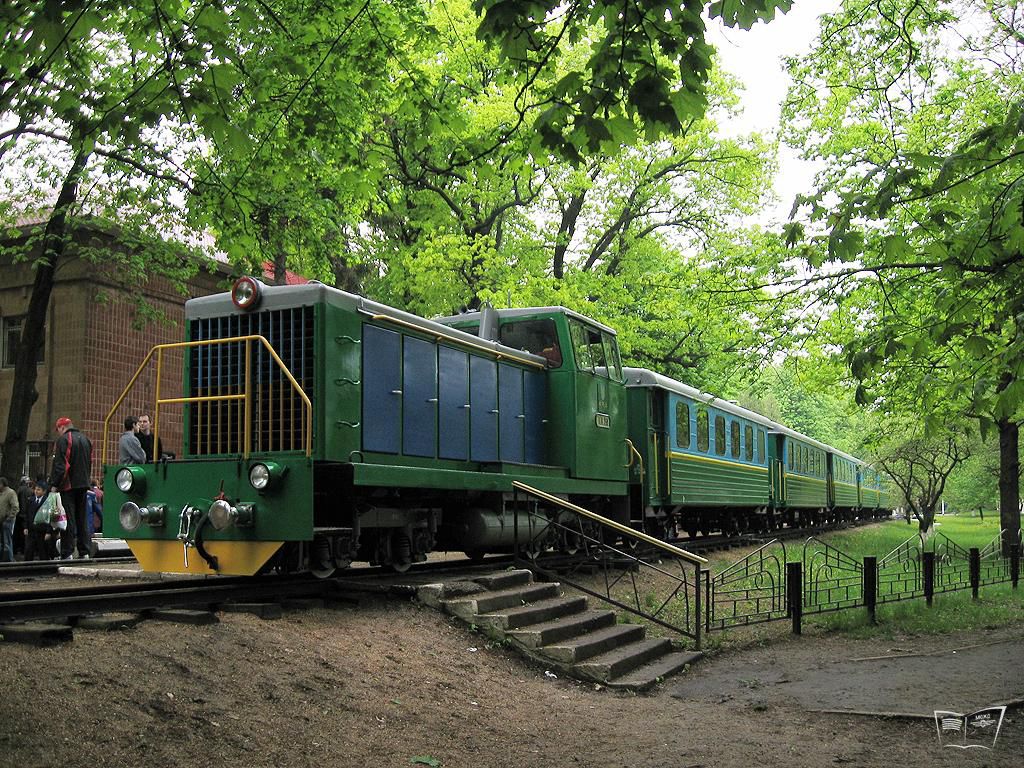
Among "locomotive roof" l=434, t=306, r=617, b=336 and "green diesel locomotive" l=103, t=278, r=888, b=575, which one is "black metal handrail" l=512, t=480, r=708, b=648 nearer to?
"green diesel locomotive" l=103, t=278, r=888, b=575

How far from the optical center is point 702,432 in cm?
2041

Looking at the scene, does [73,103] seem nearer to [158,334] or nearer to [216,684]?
[216,684]

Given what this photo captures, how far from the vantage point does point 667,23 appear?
5.20m

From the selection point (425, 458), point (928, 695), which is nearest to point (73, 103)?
point (425, 458)

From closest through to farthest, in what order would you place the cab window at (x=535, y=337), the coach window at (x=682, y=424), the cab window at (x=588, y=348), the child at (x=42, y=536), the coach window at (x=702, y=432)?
1. the cab window at (x=535, y=337)
2. the cab window at (x=588, y=348)
3. the child at (x=42, y=536)
4. the coach window at (x=682, y=424)
5. the coach window at (x=702, y=432)

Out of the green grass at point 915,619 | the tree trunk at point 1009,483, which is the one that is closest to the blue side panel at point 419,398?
the green grass at point 915,619

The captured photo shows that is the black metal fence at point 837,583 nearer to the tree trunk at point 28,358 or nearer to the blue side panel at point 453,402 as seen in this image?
the blue side panel at point 453,402

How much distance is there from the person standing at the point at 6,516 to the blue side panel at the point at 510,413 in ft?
25.4

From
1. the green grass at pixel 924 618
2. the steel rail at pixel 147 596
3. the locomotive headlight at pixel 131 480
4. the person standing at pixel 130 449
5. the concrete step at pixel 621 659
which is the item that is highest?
the person standing at pixel 130 449

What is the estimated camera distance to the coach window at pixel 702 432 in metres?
20.2

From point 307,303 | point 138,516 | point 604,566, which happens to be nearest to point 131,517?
point 138,516

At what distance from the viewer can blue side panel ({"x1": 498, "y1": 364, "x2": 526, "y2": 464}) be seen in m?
12.5

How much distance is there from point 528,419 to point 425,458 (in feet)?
8.99

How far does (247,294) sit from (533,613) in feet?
14.4
